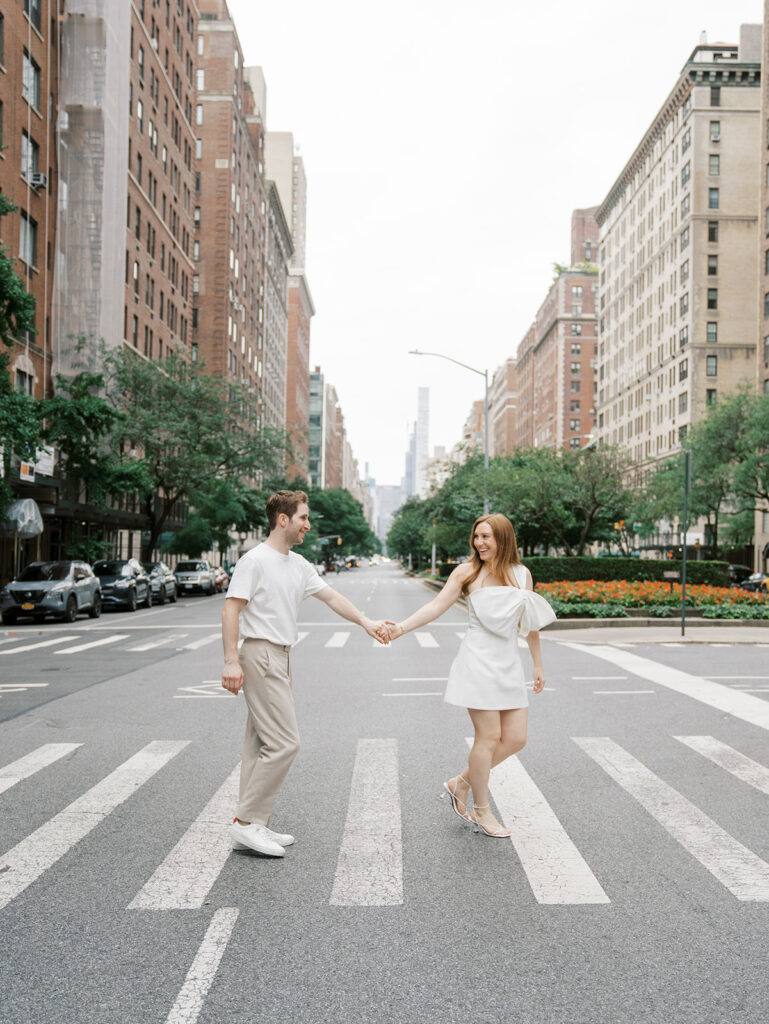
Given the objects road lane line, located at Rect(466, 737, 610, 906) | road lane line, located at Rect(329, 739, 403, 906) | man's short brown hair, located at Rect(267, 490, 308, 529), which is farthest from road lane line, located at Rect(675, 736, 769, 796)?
man's short brown hair, located at Rect(267, 490, 308, 529)

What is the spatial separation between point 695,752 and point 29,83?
120 feet

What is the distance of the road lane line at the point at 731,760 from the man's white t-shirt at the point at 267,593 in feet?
12.1

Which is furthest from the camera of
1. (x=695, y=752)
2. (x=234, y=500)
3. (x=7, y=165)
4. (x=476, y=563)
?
(x=234, y=500)

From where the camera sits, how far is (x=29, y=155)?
3647 centimetres

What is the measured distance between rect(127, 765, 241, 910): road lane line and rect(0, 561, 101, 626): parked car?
64.5 ft

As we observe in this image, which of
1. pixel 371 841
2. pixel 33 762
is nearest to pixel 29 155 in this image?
pixel 33 762

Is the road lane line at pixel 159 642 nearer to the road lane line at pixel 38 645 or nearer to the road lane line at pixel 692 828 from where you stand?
the road lane line at pixel 38 645

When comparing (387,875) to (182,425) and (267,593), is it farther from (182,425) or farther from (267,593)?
(182,425)

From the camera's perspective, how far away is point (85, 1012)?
3.48 meters

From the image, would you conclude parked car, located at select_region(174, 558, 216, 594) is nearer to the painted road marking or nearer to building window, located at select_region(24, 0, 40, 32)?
building window, located at select_region(24, 0, 40, 32)

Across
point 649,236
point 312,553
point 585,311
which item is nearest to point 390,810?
point 312,553

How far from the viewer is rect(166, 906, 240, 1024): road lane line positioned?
11.4 feet

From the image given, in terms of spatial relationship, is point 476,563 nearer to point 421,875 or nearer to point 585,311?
point 421,875

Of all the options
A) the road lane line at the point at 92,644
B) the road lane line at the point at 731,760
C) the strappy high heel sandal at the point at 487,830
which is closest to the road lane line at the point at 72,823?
the strappy high heel sandal at the point at 487,830
